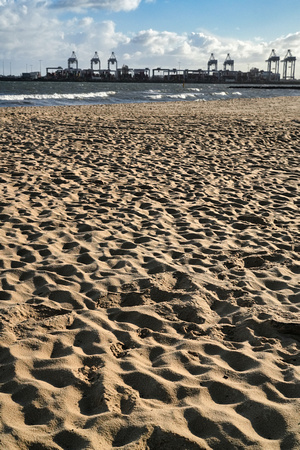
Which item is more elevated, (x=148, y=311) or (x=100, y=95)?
(x=100, y=95)

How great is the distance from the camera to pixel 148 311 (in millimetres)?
3445

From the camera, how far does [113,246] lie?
471cm

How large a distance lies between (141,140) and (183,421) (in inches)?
389

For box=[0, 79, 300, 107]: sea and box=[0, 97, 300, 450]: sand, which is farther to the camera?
box=[0, 79, 300, 107]: sea

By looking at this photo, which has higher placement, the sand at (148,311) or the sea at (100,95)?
the sea at (100,95)

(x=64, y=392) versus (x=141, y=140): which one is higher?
(x=141, y=140)

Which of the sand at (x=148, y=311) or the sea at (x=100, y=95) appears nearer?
the sand at (x=148, y=311)

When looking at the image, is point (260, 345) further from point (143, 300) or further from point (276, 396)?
point (143, 300)

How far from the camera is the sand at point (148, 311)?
2309 mm

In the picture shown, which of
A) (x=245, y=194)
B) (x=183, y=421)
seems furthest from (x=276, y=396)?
(x=245, y=194)

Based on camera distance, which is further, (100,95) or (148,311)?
(100,95)

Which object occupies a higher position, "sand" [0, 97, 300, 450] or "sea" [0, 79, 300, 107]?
"sea" [0, 79, 300, 107]

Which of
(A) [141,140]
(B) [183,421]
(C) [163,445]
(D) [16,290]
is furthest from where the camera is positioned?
(A) [141,140]

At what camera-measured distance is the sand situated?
2.31 meters
